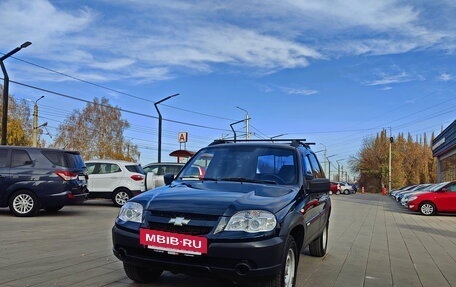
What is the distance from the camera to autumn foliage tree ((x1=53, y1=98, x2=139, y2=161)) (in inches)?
2459

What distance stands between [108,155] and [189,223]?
60.4 m

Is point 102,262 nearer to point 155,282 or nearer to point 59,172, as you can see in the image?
point 155,282

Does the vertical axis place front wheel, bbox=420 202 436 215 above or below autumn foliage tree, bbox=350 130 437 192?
below

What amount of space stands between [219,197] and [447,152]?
43865mm

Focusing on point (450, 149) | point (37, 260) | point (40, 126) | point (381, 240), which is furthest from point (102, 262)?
point (40, 126)

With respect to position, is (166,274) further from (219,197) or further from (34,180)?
(34,180)

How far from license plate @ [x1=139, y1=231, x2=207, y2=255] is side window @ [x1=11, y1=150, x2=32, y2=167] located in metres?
8.79

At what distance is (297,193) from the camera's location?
502 cm

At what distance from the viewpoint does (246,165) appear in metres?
5.58

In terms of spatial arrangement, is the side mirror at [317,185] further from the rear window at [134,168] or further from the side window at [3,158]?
the rear window at [134,168]

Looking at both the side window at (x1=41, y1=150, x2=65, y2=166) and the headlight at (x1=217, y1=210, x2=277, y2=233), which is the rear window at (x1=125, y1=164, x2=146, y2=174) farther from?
the headlight at (x1=217, y1=210, x2=277, y2=233)

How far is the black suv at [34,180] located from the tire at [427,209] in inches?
577

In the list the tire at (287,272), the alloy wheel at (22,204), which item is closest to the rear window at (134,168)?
the alloy wheel at (22,204)

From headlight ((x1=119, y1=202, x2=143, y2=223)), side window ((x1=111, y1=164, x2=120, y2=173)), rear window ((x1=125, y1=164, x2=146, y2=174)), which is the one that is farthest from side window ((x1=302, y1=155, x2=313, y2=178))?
side window ((x1=111, y1=164, x2=120, y2=173))
